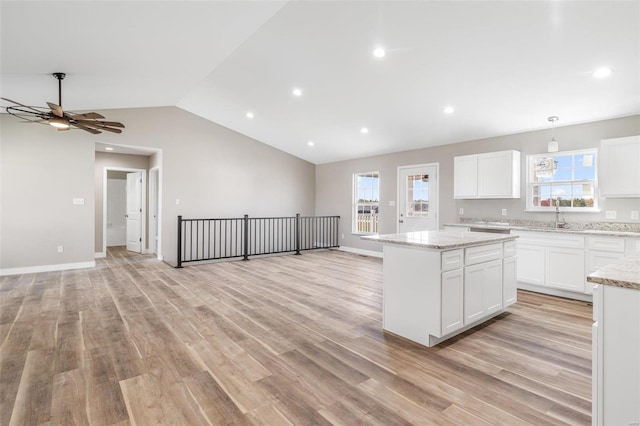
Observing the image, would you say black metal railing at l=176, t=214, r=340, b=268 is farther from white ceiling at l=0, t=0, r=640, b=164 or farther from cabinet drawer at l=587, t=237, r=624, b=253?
cabinet drawer at l=587, t=237, r=624, b=253

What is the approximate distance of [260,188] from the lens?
8.38 meters

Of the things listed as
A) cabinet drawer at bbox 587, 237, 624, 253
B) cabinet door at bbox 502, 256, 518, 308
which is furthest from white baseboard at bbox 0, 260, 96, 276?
cabinet drawer at bbox 587, 237, 624, 253

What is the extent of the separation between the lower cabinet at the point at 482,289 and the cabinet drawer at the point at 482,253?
0.15 feet

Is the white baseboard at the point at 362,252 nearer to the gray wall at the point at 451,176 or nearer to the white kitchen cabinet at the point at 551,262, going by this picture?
the gray wall at the point at 451,176

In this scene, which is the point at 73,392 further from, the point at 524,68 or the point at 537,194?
the point at 537,194

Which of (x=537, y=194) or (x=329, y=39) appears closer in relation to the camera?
(x=329, y=39)

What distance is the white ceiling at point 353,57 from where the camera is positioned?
2906 millimetres

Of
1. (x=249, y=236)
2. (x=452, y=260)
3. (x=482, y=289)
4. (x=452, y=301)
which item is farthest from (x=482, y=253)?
(x=249, y=236)

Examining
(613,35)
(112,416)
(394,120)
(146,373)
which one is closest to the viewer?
(112,416)

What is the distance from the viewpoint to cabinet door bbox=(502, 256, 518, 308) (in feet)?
11.4

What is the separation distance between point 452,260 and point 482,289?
26.9 inches

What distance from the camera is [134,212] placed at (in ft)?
26.8

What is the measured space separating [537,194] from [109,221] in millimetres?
10416

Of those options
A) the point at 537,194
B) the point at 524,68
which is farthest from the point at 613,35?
the point at 537,194
